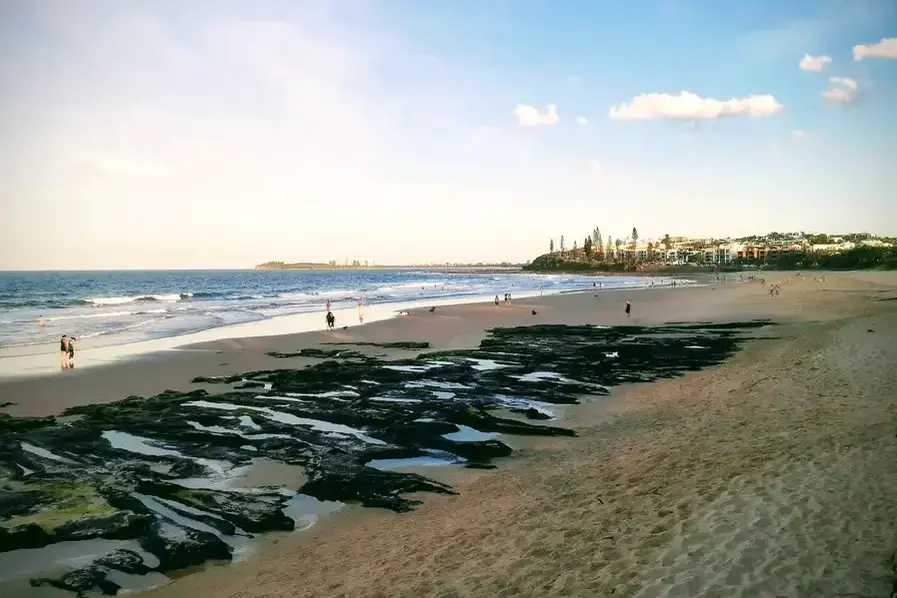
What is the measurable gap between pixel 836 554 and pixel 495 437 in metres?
7.19

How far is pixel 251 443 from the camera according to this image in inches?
442

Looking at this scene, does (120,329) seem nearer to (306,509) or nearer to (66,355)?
(66,355)

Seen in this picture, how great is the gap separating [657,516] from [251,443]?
7.85 m

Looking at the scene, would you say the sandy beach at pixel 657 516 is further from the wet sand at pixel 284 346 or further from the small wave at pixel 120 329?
the small wave at pixel 120 329

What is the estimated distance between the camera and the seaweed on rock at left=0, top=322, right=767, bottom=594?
302 inches

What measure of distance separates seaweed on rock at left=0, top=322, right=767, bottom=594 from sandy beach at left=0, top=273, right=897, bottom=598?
765 mm

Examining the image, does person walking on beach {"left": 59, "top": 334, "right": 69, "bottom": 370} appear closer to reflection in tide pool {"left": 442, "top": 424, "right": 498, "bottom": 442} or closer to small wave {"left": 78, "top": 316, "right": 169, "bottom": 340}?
small wave {"left": 78, "top": 316, "right": 169, "bottom": 340}

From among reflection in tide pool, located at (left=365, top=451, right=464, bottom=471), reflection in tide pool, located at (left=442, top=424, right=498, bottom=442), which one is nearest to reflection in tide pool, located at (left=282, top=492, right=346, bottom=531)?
reflection in tide pool, located at (left=365, top=451, right=464, bottom=471)

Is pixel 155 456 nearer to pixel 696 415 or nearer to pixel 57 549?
pixel 57 549

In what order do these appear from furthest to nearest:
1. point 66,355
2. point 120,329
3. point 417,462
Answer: point 120,329, point 66,355, point 417,462

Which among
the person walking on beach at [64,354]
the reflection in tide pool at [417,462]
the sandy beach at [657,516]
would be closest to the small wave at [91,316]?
the person walking on beach at [64,354]

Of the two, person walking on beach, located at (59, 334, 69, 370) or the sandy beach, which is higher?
person walking on beach, located at (59, 334, 69, 370)

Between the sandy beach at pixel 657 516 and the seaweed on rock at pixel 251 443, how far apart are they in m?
0.77

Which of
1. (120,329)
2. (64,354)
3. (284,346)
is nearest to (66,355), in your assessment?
(64,354)
